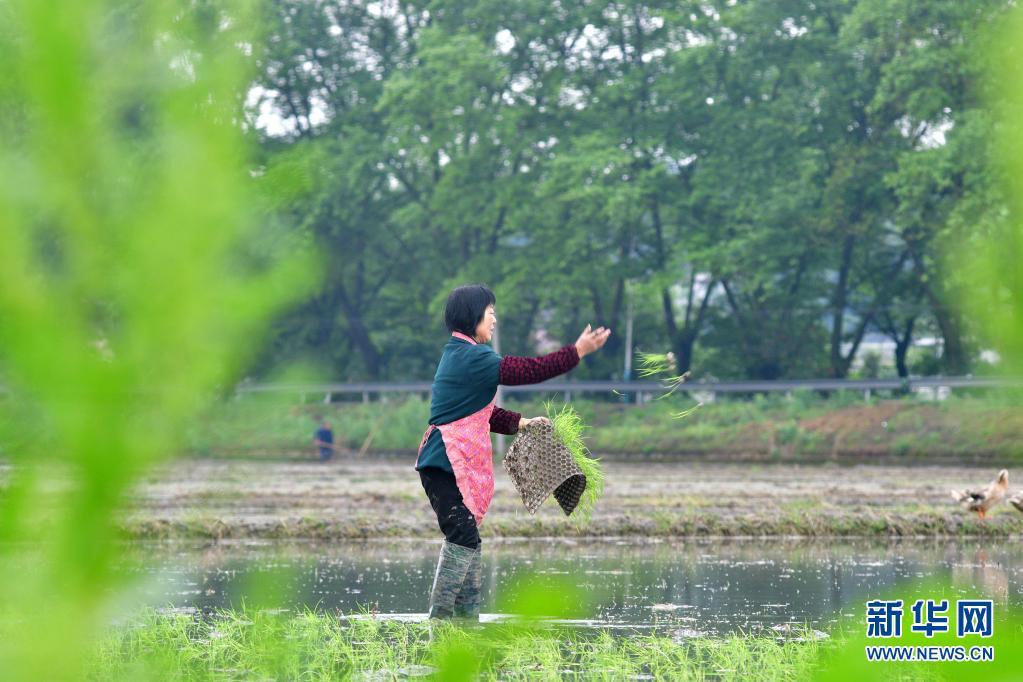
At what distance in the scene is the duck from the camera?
7004mm

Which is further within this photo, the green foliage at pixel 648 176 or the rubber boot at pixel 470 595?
the green foliage at pixel 648 176

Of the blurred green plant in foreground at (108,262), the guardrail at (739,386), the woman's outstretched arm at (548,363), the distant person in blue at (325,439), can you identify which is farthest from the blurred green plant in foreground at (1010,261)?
the distant person in blue at (325,439)

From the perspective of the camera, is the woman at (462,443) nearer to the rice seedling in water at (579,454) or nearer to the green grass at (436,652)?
the rice seedling in water at (579,454)

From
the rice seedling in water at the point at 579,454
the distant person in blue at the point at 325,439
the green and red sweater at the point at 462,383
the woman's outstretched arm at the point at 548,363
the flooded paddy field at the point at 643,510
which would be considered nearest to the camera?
the woman's outstretched arm at the point at 548,363

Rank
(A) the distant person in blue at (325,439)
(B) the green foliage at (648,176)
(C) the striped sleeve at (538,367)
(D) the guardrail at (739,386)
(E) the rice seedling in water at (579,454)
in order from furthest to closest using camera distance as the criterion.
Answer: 1. (B) the green foliage at (648,176)
2. (D) the guardrail at (739,386)
3. (A) the distant person in blue at (325,439)
4. (E) the rice seedling in water at (579,454)
5. (C) the striped sleeve at (538,367)

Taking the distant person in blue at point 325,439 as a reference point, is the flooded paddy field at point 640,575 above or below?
above

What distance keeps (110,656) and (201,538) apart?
8.11 meters

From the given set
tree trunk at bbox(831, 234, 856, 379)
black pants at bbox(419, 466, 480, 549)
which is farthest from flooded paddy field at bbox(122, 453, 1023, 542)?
tree trunk at bbox(831, 234, 856, 379)

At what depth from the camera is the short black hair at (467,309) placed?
7078mm

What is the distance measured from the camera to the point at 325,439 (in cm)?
3331

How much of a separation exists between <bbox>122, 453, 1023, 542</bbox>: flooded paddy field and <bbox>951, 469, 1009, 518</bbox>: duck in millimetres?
3683

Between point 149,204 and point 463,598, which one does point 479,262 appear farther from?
point 149,204

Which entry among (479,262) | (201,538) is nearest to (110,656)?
(201,538)

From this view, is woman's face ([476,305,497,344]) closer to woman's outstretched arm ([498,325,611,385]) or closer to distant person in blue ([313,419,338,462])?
woman's outstretched arm ([498,325,611,385])
